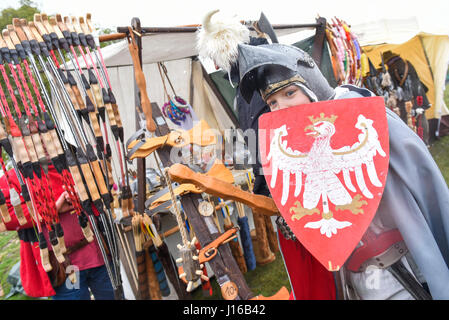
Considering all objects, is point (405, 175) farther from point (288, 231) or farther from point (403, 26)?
point (403, 26)

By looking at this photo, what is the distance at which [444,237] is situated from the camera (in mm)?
1022

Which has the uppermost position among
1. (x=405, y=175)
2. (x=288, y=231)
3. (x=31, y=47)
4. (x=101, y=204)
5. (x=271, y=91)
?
(x=31, y=47)

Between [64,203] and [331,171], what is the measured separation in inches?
64.1

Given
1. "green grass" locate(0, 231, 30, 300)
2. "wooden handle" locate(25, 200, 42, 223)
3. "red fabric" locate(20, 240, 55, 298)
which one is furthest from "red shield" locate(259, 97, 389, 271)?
"green grass" locate(0, 231, 30, 300)

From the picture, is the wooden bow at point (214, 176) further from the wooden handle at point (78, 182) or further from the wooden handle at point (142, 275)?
the wooden handle at point (142, 275)

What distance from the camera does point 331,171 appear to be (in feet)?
3.26

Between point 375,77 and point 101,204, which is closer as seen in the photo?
point 101,204

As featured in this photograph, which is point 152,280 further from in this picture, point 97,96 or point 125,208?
point 97,96

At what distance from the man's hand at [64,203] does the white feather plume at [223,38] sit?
4.01ft

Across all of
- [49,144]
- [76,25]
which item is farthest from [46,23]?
[49,144]

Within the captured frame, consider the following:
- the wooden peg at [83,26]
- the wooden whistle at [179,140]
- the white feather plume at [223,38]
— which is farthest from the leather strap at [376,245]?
the wooden peg at [83,26]

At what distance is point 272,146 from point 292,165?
0.40ft

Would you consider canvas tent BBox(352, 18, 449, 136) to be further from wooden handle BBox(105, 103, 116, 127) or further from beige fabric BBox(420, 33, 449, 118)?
wooden handle BBox(105, 103, 116, 127)
